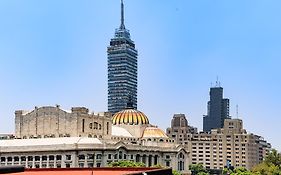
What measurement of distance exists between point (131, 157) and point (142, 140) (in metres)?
20.6

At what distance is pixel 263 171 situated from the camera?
14638 cm

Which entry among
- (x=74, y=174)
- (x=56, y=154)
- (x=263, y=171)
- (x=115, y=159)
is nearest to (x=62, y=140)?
(x=56, y=154)

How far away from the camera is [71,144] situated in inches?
6403

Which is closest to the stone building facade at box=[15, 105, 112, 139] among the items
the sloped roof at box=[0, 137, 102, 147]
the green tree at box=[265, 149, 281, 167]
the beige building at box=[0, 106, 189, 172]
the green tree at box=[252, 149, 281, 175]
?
the beige building at box=[0, 106, 189, 172]

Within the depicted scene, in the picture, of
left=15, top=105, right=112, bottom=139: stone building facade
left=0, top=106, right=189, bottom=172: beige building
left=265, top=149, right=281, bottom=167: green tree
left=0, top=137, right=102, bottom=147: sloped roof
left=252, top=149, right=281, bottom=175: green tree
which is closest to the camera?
left=252, top=149, right=281, bottom=175: green tree

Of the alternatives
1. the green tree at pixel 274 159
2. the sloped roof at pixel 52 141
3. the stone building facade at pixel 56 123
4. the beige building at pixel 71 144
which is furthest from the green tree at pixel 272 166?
the stone building facade at pixel 56 123

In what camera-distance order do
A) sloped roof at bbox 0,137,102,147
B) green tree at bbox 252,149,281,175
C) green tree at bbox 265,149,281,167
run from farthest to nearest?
1. sloped roof at bbox 0,137,102,147
2. green tree at bbox 265,149,281,167
3. green tree at bbox 252,149,281,175

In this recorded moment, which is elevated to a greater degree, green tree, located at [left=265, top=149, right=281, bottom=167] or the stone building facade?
the stone building facade

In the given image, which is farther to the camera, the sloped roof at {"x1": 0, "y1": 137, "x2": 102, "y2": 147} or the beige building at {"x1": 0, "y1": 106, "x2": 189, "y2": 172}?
the sloped roof at {"x1": 0, "y1": 137, "x2": 102, "y2": 147}

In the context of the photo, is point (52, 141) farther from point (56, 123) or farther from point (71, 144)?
point (56, 123)

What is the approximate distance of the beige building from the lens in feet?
538

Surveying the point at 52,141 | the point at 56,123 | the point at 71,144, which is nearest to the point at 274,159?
the point at 71,144

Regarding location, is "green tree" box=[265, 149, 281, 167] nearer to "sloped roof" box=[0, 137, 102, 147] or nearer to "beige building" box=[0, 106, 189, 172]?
"beige building" box=[0, 106, 189, 172]

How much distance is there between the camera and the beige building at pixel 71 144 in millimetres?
163875
